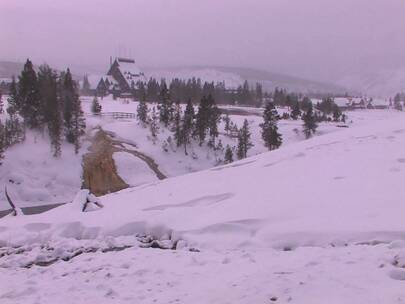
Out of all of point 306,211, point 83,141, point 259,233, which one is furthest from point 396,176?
point 83,141

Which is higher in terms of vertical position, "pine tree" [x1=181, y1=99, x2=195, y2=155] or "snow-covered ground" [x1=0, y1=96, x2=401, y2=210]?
"pine tree" [x1=181, y1=99, x2=195, y2=155]

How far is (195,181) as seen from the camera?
61.2 feet

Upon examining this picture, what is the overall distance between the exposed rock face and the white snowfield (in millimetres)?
18942

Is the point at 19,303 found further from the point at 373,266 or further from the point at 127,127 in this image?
the point at 127,127

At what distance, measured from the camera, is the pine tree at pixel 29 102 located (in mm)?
57000

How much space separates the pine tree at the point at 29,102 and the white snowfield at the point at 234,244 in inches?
1742

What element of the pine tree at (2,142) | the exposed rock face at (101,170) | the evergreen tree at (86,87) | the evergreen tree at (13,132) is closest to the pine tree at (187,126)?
the exposed rock face at (101,170)

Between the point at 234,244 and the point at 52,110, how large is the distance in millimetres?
50081

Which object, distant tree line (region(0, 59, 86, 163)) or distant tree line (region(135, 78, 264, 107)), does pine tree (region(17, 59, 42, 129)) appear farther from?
distant tree line (region(135, 78, 264, 107))

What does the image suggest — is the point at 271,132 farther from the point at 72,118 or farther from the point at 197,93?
the point at 197,93

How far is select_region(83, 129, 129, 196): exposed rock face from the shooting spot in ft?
130

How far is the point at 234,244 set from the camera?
9.53 meters

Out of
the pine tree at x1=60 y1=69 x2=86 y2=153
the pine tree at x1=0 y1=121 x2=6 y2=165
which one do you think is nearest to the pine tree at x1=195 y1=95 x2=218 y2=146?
the pine tree at x1=60 y1=69 x2=86 y2=153

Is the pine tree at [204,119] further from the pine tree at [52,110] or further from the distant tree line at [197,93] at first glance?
the distant tree line at [197,93]
